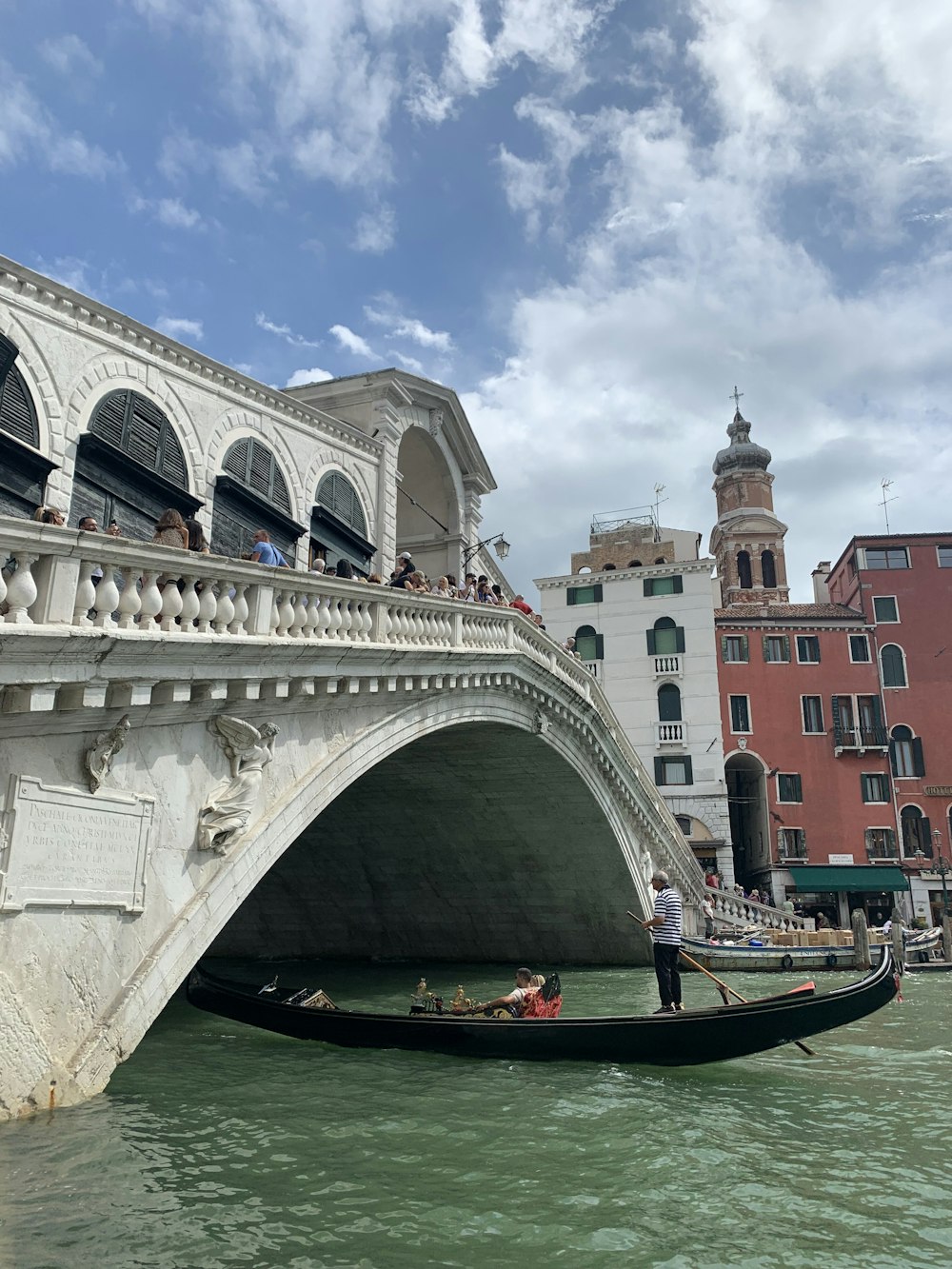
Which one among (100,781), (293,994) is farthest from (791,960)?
(100,781)

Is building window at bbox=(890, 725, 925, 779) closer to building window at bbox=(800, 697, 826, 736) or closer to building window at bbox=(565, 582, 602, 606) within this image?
building window at bbox=(800, 697, 826, 736)

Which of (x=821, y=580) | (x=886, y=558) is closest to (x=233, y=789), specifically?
(x=886, y=558)

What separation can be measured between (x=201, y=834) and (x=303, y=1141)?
75.3 inches

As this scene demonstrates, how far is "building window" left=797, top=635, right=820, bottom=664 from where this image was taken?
27.9m

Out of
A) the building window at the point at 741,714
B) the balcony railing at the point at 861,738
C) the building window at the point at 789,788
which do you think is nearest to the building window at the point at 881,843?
the building window at the point at 789,788

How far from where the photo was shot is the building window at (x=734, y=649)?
28.1 m

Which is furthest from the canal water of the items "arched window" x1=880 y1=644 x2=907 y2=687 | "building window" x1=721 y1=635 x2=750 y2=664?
"arched window" x1=880 y1=644 x2=907 y2=687

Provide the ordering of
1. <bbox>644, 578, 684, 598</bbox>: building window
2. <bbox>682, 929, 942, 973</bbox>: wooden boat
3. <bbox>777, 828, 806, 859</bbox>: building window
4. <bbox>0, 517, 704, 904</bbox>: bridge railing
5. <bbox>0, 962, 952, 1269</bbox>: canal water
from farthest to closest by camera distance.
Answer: <bbox>644, 578, 684, 598</bbox>: building window < <bbox>777, 828, 806, 859</bbox>: building window < <bbox>682, 929, 942, 973</bbox>: wooden boat < <bbox>0, 517, 704, 904</bbox>: bridge railing < <bbox>0, 962, 952, 1269</bbox>: canal water

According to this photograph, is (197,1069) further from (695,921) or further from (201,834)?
(695,921)

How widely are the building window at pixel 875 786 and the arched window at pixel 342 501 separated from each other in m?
19.3

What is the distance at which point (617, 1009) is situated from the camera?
12.2 m

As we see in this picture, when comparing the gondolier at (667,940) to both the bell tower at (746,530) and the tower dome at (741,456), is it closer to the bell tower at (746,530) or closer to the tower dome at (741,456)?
the bell tower at (746,530)

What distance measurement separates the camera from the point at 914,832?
87.0 ft

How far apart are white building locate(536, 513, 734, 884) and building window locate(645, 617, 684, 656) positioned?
26mm
